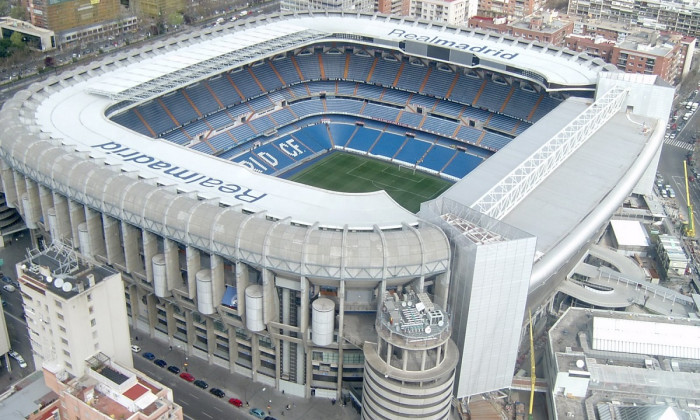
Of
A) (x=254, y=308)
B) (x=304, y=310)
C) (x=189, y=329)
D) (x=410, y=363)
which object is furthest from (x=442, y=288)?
(x=189, y=329)

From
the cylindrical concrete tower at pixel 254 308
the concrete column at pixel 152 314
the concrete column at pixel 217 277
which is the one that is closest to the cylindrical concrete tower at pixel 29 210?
the concrete column at pixel 152 314

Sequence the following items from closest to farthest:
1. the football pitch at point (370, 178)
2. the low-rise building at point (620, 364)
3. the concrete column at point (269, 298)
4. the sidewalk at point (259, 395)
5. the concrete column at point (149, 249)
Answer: the concrete column at point (269, 298), the low-rise building at point (620, 364), the sidewalk at point (259, 395), the concrete column at point (149, 249), the football pitch at point (370, 178)

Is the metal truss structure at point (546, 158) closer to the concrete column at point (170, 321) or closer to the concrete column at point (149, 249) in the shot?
the concrete column at point (149, 249)

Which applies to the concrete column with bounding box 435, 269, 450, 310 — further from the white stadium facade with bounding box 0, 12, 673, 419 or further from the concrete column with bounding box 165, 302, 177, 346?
the concrete column with bounding box 165, 302, 177, 346

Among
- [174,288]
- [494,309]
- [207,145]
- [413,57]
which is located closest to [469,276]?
[494,309]

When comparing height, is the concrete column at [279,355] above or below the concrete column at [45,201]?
below
